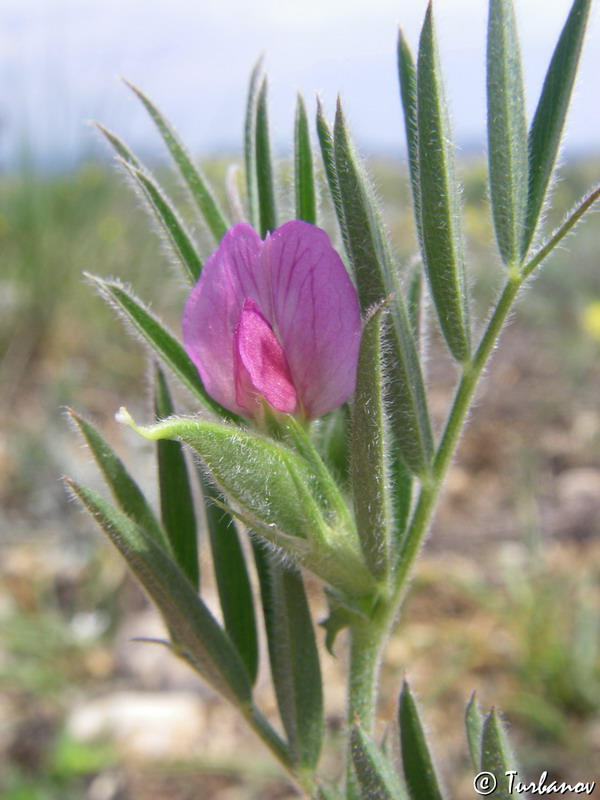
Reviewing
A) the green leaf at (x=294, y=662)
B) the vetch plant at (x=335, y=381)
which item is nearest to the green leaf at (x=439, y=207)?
the vetch plant at (x=335, y=381)

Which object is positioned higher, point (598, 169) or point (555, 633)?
point (598, 169)

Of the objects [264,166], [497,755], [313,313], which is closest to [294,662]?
[497,755]

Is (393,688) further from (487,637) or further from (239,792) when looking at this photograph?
(239,792)

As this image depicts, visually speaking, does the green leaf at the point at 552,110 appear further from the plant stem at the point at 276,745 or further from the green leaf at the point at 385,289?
the plant stem at the point at 276,745

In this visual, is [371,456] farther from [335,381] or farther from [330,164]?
[330,164]

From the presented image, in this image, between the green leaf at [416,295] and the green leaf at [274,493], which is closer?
the green leaf at [274,493]

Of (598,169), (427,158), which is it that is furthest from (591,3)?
(598,169)

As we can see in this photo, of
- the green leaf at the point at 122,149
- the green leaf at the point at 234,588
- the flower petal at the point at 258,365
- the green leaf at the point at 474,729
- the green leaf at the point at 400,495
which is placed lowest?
the green leaf at the point at 474,729
